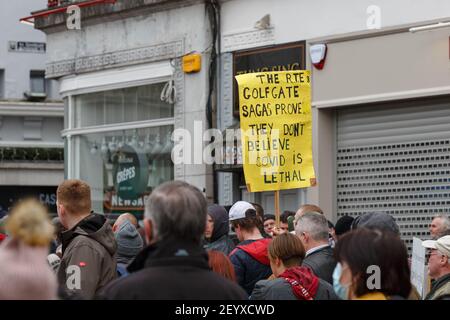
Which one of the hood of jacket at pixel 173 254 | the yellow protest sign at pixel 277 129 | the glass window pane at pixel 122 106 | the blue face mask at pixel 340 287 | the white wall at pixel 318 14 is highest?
the white wall at pixel 318 14

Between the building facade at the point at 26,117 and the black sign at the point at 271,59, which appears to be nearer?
the black sign at the point at 271,59

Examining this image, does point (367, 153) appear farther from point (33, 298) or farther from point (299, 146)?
point (33, 298)

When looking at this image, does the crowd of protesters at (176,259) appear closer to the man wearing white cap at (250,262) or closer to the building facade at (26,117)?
the man wearing white cap at (250,262)

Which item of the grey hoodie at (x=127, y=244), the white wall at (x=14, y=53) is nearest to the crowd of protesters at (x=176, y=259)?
the grey hoodie at (x=127, y=244)

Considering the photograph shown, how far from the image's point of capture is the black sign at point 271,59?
50.5ft

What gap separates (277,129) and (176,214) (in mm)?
6108

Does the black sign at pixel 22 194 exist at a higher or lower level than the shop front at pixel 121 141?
lower

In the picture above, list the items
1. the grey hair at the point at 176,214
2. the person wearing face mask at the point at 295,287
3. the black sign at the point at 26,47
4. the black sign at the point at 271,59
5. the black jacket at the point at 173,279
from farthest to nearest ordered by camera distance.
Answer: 1. the black sign at the point at 26,47
2. the black sign at the point at 271,59
3. the person wearing face mask at the point at 295,287
4. the grey hair at the point at 176,214
5. the black jacket at the point at 173,279

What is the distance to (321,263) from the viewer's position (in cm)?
751

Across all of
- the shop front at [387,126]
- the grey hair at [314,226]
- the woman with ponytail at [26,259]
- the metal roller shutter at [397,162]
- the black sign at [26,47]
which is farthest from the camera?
the black sign at [26,47]

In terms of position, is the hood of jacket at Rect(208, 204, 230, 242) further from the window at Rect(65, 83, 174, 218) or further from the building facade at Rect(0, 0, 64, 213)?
the building facade at Rect(0, 0, 64, 213)

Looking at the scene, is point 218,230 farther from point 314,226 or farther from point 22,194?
point 22,194

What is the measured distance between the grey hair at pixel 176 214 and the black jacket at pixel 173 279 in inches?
1.8

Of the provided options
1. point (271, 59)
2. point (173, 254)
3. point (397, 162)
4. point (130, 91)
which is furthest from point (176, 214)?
point (130, 91)
